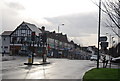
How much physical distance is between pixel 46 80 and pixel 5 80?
258 cm

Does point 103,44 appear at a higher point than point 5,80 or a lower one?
higher

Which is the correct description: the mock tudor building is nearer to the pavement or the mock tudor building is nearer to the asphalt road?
the pavement

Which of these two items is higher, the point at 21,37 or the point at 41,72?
the point at 21,37

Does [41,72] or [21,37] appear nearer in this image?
[41,72]

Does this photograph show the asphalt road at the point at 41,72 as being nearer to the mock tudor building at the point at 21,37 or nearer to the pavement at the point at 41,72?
the pavement at the point at 41,72

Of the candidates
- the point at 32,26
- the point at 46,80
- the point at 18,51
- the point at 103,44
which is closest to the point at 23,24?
the point at 32,26

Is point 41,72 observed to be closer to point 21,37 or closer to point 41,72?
point 41,72

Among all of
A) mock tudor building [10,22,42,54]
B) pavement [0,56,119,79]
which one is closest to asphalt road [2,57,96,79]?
pavement [0,56,119,79]

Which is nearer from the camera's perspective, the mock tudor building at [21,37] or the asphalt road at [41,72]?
the asphalt road at [41,72]

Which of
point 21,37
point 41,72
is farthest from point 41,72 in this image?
point 21,37

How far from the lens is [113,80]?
14.0m

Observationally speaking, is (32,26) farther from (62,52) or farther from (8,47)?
(62,52)

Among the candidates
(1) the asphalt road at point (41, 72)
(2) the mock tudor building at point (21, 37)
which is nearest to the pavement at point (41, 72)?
(1) the asphalt road at point (41, 72)

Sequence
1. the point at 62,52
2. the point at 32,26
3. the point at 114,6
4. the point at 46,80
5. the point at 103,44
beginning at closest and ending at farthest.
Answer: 1. the point at 114,6
2. the point at 46,80
3. the point at 103,44
4. the point at 32,26
5. the point at 62,52
